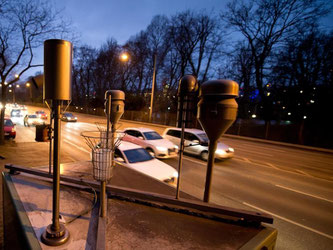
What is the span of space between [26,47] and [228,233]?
432 inches

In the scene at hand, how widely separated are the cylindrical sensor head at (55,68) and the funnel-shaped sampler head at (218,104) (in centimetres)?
160

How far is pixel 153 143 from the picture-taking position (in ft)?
29.6

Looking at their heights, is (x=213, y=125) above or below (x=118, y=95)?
below

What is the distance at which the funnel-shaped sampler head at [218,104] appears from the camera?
6.88 ft

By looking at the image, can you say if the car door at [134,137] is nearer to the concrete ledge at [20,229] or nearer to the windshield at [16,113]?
A: the concrete ledge at [20,229]

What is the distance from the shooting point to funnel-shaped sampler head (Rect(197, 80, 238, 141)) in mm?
2098

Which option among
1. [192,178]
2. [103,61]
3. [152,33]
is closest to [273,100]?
[192,178]

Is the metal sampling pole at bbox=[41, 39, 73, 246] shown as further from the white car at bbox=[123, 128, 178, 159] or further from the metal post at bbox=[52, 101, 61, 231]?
the white car at bbox=[123, 128, 178, 159]

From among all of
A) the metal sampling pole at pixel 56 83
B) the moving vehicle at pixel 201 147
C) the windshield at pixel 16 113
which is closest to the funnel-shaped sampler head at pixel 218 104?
the metal sampling pole at pixel 56 83

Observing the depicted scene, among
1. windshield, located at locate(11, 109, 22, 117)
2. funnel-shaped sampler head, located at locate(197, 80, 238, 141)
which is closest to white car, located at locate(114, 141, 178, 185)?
funnel-shaped sampler head, located at locate(197, 80, 238, 141)

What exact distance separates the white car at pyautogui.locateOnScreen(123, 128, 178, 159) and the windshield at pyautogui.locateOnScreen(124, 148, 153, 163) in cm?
211

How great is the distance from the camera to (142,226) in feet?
6.79

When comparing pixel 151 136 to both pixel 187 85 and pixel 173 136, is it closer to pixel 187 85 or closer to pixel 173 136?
pixel 173 136

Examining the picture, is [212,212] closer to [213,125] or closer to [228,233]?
[228,233]
